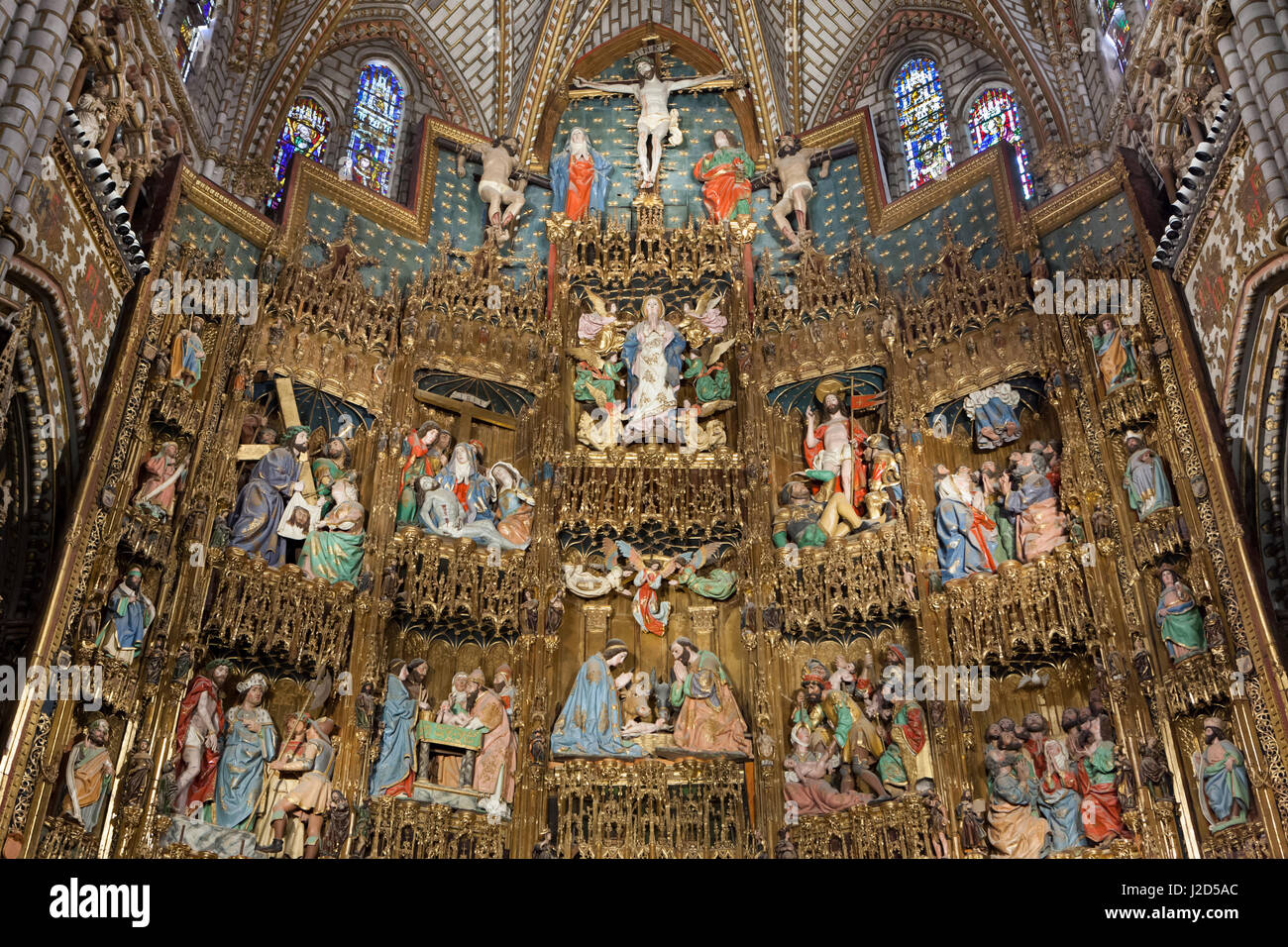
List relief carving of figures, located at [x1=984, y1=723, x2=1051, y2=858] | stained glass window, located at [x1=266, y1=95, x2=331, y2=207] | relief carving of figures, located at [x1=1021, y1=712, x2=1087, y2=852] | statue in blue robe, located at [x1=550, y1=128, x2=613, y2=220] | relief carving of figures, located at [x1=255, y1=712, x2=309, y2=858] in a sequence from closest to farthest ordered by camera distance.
Result: 1. relief carving of figures, located at [x1=1021, y1=712, x2=1087, y2=852]
2. relief carving of figures, located at [x1=984, y1=723, x2=1051, y2=858]
3. relief carving of figures, located at [x1=255, y1=712, x2=309, y2=858]
4. stained glass window, located at [x1=266, y1=95, x2=331, y2=207]
5. statue in blue robe, located at [x1=550, y1=128, x2=613, y2=220]

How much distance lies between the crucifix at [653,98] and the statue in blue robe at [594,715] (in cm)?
836

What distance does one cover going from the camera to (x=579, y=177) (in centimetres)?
2044

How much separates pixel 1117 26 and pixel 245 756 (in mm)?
15207

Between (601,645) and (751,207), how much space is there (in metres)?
8.24

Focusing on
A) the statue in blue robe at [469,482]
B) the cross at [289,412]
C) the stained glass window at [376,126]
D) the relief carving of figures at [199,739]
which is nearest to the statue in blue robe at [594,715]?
the statue in blue robe at [469,482]

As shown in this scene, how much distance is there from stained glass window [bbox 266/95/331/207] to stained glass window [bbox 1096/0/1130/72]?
484 inches

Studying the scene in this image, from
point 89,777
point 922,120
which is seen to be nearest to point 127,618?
point 89,777

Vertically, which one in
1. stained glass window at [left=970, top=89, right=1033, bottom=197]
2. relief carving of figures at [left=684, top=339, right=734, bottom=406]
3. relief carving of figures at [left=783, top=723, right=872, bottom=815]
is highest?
stained glass window at [left=970, top=89, right=1033, bottom=197]

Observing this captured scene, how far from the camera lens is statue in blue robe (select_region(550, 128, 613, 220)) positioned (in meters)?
20.2

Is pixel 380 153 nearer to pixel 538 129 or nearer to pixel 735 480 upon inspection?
pixel 538 129

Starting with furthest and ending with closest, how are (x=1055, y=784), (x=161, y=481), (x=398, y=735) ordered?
(x=398, y=735)
(x=161, y=481)
(x=1055, y=784)

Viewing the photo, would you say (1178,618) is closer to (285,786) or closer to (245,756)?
(285,786)

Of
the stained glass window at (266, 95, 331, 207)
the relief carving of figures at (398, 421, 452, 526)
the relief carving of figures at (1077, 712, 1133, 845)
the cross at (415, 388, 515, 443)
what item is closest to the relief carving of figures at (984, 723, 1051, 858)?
the relief carving of figures at (1077, 712, 1133, 845)

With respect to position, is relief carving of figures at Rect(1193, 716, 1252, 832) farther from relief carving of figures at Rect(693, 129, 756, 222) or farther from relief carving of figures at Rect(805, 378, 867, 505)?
relief carving of figures at Rect(693, 129, 756, 222)
